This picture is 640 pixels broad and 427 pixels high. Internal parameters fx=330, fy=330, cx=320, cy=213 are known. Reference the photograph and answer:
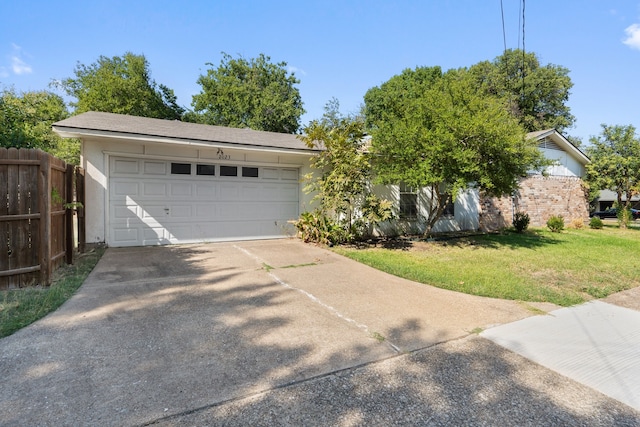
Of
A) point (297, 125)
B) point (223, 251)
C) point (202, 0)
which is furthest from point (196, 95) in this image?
point (223, 251)

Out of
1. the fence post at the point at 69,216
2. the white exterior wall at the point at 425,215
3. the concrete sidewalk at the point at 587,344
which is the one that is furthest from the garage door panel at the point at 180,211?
the concrete sidewalk at the point at 587,344

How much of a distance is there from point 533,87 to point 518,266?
1311 inches

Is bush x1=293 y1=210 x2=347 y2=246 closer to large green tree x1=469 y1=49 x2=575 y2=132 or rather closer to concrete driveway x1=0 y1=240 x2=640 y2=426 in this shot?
concrete driveway x1=0 y1=240 x2=640 y2=426

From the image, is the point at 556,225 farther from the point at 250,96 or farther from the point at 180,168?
the point at 250,96

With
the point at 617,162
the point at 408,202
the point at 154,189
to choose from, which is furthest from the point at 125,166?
the point at 617,162

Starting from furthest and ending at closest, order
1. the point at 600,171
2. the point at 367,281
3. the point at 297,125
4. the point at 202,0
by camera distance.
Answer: the point at 297,125 → the point at 600,171 → the point at 202,0 → the point at 367,281

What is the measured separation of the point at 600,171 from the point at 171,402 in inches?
910

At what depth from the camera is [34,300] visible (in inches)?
163

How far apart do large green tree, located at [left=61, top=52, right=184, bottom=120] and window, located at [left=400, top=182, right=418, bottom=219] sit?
2294 centimetres

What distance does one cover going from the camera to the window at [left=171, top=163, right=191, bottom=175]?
870 centimetres

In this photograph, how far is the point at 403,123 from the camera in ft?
30.3

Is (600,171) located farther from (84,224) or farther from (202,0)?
(84,224)

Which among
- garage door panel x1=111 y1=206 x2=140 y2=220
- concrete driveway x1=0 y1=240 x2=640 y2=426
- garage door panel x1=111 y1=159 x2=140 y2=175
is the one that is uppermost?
garage door panel x1=111 y1=159 x2=140 y2=175

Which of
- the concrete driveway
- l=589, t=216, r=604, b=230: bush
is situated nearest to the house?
the concrete driveway
